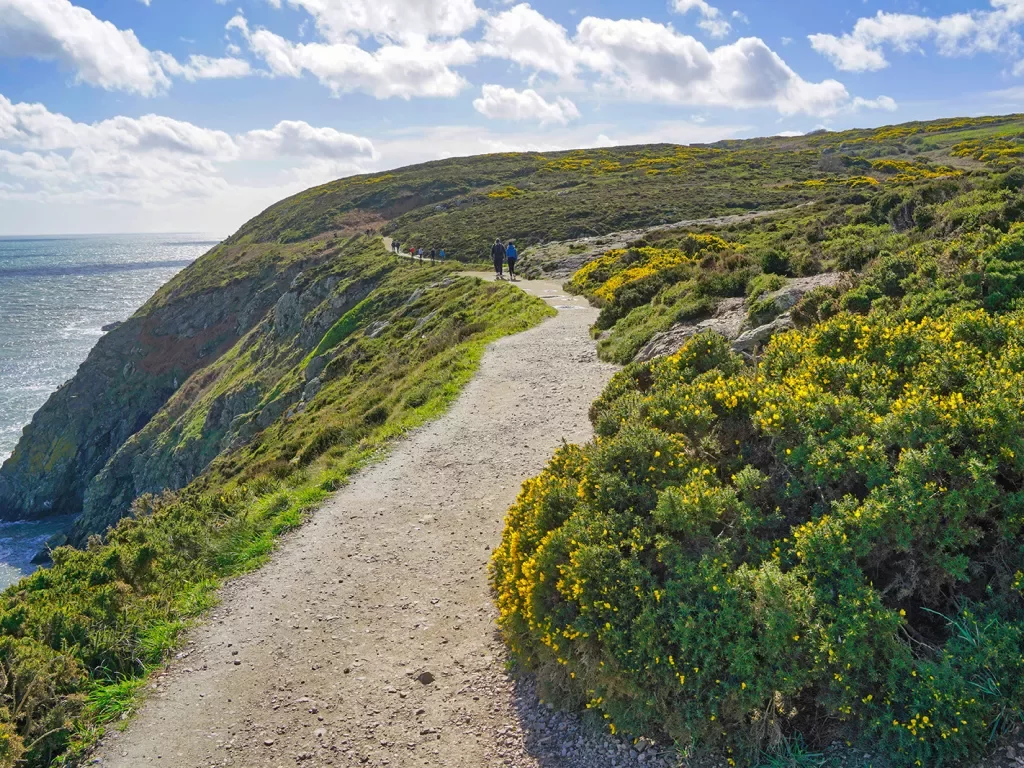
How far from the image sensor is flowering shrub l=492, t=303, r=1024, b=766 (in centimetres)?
402

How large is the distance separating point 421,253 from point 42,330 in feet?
264

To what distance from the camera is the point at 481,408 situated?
46.0ft

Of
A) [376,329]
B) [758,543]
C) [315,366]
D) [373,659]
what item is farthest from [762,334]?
[315,366]

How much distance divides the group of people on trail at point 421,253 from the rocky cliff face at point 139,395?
10.3m

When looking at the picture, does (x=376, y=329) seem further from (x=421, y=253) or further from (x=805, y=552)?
(x=805, y=552)

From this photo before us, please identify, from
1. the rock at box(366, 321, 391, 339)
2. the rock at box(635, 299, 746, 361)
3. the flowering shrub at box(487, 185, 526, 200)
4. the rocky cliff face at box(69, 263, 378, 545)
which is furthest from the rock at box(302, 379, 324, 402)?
the flowering shrub at box(487, 185, 526, 200)

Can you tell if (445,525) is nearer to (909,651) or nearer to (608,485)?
(608,485)

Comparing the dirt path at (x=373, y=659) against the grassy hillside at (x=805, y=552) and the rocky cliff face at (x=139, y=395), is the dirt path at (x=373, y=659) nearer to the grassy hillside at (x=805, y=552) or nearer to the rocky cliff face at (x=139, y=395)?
the grassy hillside at (x=805, y=552)

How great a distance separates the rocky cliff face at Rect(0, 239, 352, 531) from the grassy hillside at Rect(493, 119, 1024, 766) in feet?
138

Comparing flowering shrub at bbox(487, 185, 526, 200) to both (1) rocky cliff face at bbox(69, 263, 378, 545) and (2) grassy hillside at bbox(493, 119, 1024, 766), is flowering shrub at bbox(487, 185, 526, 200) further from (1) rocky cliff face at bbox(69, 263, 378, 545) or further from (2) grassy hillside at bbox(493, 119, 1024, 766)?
(2) grassy hillside at bbox(493, 119, 1024, 766)

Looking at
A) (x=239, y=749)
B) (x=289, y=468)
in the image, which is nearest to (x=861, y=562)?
(x=239, y=749)

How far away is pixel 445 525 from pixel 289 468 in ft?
21.5

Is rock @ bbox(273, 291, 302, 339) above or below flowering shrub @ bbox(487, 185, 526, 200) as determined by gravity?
below

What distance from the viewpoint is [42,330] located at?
96.4 m
